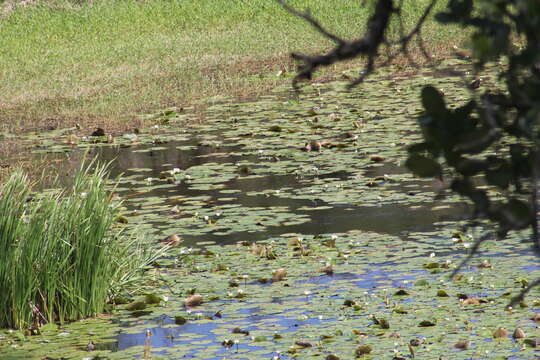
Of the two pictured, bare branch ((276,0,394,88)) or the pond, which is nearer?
bare branch ((276,0,394,88))

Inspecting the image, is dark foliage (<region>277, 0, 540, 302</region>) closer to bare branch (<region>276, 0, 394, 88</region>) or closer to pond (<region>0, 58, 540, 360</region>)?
bare branch (<region>276, 0, 394, 88</region>)

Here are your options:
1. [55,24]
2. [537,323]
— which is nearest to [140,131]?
[537,323]

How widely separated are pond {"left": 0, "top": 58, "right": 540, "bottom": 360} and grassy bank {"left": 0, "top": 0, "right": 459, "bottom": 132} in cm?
318

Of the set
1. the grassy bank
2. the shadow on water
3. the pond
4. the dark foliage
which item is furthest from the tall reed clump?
the grassy bank

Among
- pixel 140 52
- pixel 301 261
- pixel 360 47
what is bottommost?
pixel 301 261

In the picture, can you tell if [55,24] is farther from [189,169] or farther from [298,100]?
[189,169]

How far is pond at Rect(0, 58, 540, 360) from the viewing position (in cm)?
636

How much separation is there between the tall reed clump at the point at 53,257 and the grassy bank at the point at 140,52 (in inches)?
294

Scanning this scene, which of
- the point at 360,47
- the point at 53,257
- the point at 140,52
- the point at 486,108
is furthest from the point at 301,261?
the point at 140,52

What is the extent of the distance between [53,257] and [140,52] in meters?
13.7

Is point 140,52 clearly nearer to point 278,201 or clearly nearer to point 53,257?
point 278,201

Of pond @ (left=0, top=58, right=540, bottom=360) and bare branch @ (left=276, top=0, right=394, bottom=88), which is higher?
bare branch @ (left=276, top=0, right=394, bottom=88)

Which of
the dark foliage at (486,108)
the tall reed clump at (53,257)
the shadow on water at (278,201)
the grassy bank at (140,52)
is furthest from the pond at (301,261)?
the grassy bank at (140,52)

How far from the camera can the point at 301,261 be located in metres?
8.02
